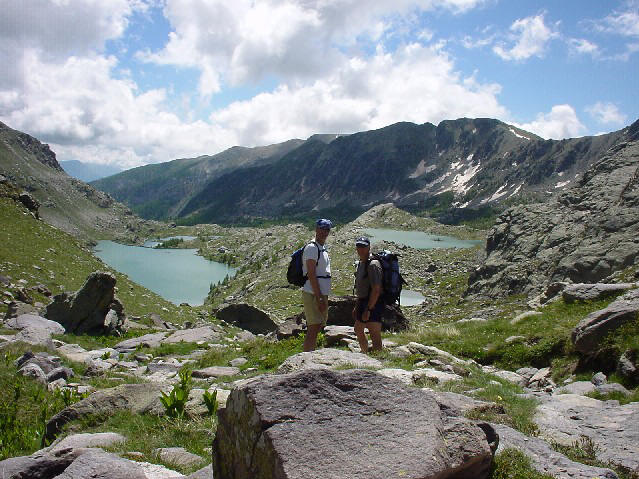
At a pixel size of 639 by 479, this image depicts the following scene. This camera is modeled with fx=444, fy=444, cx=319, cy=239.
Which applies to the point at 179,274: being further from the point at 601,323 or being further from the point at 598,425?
the point at 598,425

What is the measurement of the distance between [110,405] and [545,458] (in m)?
8.53

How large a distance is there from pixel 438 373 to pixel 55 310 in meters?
22.1

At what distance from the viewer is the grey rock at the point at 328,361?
1060 cm

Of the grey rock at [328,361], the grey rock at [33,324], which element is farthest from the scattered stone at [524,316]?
the grey rock at [33,324]

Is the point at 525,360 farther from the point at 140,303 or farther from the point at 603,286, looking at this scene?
the point at 140,303

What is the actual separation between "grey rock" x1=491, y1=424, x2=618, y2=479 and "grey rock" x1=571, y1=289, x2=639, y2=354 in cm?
825

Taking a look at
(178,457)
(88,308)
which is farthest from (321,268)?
(88,308)

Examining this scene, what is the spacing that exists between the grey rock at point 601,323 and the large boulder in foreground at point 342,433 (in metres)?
9.67

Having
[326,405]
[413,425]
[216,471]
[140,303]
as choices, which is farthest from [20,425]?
[140,303]

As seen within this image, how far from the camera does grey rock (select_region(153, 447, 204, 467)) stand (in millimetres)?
6791

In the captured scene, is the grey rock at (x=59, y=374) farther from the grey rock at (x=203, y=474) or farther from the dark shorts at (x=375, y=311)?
the grey rock at (x=203, y=474)

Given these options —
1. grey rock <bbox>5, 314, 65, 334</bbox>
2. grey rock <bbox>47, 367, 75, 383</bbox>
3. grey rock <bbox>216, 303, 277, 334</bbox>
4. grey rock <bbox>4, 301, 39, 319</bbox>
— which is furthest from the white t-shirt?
grey rock <bbox>216, 303, 277, 334</bbox>

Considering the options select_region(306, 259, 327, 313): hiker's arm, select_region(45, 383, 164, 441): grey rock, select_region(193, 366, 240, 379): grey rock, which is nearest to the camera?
select_region(45, 383, 164, 441): grey rock

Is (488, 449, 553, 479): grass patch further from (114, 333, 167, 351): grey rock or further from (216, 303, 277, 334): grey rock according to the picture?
(216, 303, 277, 334): grey rock
